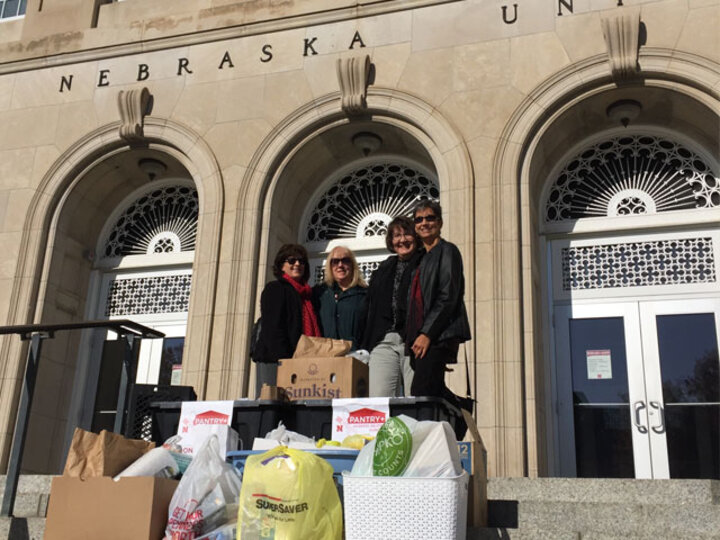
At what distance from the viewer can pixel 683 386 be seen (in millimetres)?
8859

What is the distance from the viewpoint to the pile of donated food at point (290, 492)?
13.1 ft

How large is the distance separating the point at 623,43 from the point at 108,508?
7.35m

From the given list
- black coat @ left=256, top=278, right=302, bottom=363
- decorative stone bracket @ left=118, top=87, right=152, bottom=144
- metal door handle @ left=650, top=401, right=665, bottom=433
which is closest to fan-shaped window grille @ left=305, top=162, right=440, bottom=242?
decorative stone bracket @ left=118, top=87, right=152, bottom=144

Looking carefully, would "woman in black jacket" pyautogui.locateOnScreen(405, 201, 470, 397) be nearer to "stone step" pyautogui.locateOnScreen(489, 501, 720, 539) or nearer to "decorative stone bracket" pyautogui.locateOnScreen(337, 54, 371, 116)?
"stone step" pyautogui.locateOnScreen(489, 501, 720, 539)

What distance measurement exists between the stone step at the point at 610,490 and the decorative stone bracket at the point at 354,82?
5.21 metres

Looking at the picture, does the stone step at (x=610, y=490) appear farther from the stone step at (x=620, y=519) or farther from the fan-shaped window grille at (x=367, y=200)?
the fan-shaped window grille at (x=367, y=200)

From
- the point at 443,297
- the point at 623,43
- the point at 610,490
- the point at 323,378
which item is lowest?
the point at 610,490

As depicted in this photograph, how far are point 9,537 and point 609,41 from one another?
25.2 feet

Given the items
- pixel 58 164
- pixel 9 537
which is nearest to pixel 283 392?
pixel 9 537

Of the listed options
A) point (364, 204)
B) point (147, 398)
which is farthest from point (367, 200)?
point (147, 398)

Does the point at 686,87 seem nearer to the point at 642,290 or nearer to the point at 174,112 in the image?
the point at 642,290

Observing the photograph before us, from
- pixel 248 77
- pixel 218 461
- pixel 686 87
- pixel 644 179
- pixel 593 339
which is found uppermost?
pixel 248 77

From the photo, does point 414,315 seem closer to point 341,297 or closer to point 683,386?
point 341,297

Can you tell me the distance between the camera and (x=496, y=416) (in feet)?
27.3
